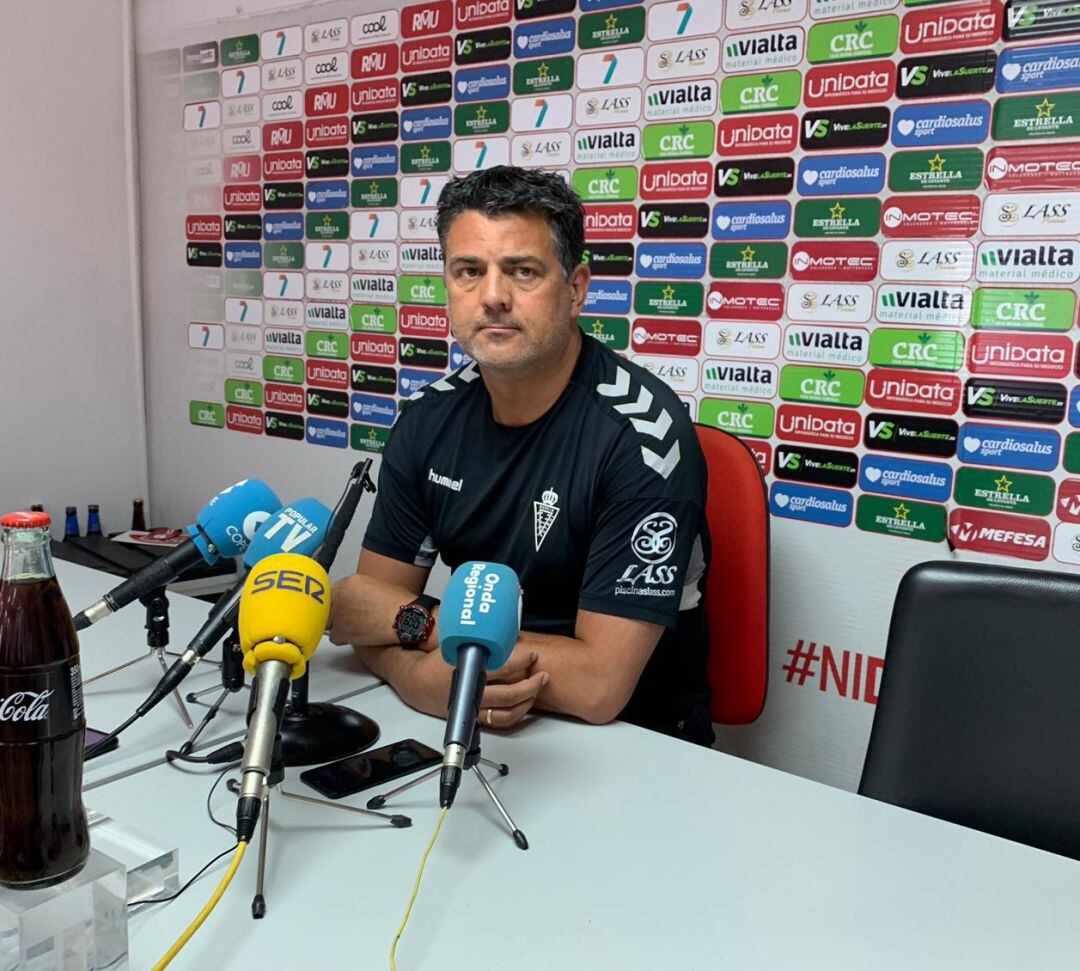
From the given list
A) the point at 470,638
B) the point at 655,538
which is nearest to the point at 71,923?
the point at 470,638

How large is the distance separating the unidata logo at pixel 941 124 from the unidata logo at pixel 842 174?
0.19 feet

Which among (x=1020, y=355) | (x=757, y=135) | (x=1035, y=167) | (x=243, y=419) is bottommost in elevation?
(x=243, y=419)

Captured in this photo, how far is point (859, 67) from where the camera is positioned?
6.10 ft

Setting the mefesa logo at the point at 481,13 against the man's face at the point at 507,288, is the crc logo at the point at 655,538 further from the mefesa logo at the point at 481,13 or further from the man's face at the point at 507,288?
the mefesa logo at the point at 481,13

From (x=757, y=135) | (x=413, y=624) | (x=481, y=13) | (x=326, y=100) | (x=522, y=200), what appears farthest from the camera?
(x=326, y=100)

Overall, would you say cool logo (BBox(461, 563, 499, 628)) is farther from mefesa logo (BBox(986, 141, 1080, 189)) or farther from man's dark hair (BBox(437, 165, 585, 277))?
mefesa logo (BBox(986, 141, 1080, 189))

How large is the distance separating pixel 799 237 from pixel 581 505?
0.84 metres

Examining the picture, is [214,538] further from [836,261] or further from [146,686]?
[836,261]

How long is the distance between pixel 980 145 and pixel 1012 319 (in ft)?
1.04

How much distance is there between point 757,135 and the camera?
6.58 ft

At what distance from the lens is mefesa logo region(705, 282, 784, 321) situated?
6.61ft

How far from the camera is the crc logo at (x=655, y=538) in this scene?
54.4 inches

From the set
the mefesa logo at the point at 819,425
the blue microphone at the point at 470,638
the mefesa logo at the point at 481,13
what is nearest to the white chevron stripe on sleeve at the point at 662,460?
the blue microphone at the point at 470,638

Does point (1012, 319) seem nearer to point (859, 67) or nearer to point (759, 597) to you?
point (859, 67)
